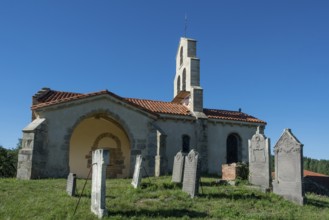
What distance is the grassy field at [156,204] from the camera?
952cm

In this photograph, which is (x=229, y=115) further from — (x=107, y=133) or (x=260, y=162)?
(x=260, y=162)

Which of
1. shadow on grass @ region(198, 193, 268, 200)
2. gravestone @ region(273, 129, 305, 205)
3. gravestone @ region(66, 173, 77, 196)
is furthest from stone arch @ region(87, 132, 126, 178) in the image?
gravestone @ region(273, 129, 305, 205)

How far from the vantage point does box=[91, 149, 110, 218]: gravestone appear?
30.1 ft

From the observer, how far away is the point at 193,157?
13.2 m

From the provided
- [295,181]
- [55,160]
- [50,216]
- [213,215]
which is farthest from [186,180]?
[55,160]

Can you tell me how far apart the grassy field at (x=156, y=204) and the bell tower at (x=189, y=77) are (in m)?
11.2

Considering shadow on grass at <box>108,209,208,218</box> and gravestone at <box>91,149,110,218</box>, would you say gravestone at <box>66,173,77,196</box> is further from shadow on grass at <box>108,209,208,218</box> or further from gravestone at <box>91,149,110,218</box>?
shadow on grass at <box>108,209,208,218</box>

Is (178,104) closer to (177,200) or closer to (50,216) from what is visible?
(177,200)

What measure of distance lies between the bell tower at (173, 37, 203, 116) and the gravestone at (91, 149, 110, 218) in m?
14.9

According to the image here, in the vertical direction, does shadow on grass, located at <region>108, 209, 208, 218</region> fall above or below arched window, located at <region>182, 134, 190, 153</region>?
below

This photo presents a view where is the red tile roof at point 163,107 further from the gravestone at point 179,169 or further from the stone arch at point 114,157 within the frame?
the gravestone at point 179,169

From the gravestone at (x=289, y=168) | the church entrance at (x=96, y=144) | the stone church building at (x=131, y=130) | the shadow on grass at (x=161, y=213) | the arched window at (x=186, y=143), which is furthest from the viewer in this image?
the arched window at (x=186, y=143)

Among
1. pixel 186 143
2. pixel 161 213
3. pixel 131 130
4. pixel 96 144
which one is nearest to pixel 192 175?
pixel 161 213

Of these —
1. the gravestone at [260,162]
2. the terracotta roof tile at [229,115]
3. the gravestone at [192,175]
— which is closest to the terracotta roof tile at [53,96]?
the terracotta roof tile at [229,115]
